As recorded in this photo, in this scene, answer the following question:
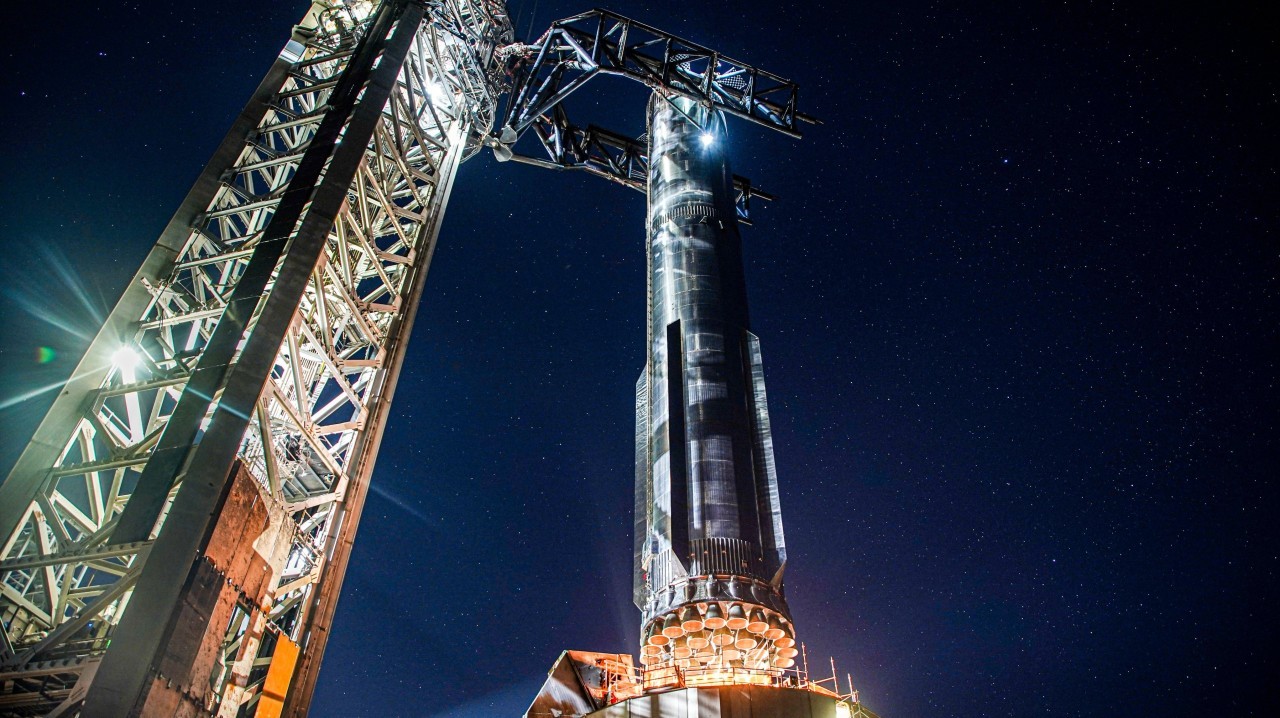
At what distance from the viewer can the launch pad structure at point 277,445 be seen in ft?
30.7

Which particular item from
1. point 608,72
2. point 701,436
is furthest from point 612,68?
point 701,436

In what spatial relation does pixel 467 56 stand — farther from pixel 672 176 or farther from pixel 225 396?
pixel 225 396

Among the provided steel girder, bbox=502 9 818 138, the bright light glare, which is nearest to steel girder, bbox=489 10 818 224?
steel girder, bbox=502 9 818 138

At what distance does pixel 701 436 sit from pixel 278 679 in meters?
9.57

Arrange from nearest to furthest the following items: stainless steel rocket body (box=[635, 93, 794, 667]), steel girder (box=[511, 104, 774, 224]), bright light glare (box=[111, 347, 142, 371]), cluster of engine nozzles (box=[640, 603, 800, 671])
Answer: bright light glare (box=[111, 347, 142, 371]), cluster of engine nozzles (box=[640, 603, 800, 671]), stainless steel rocket body (box=[635, 93, 794, 667]), steel girder (box=[511, 104, 774, 224])

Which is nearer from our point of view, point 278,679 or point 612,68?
point 278,679

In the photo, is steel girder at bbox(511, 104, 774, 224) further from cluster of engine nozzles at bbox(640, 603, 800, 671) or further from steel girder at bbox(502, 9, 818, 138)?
cluster of engine nozzles at bbox(640, 603, 800, 671)

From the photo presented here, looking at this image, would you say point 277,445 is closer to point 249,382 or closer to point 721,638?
point 249,382

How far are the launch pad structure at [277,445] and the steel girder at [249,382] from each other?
38 mm

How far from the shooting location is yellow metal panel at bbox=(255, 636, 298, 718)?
11.3 m

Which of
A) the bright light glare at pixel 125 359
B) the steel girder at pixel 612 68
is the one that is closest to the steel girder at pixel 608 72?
the steel girder at pixel 612 68

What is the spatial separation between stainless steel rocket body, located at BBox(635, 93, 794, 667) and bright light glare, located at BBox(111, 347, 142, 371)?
1022cm

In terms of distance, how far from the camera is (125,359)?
39.0 ft

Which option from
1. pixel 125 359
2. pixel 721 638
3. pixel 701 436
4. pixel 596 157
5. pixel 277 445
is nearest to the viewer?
pixel 125 359
